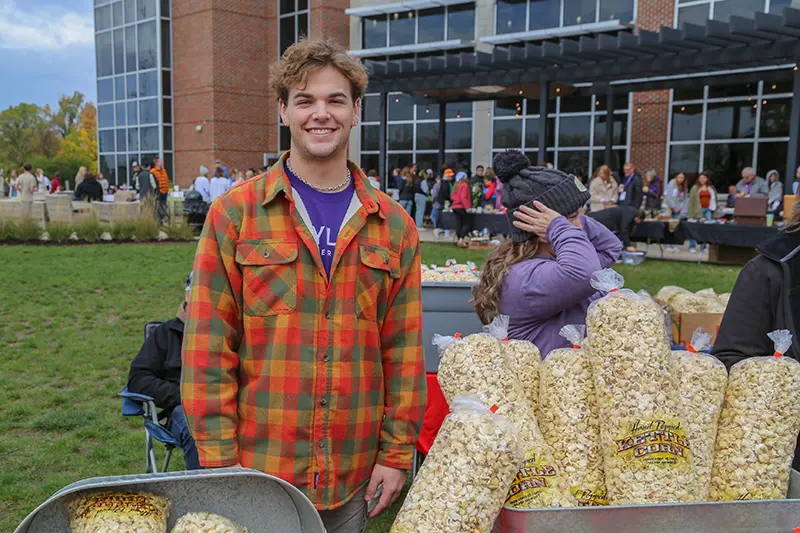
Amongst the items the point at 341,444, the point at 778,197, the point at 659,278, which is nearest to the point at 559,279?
the point at 341,444

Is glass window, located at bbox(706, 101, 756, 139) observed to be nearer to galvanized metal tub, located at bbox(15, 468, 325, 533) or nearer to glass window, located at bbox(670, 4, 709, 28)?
glass window, located at bbox(670, 4, 709, 28)

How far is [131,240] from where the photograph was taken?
16.9 metres

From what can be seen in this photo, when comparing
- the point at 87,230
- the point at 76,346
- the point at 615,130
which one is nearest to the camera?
the point at 76,346

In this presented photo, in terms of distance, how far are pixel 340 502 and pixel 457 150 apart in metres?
24.6

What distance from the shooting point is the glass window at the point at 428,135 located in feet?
87.0

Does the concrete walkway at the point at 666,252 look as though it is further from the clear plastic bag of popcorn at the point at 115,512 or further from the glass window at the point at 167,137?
the glass window at the point at 167,137

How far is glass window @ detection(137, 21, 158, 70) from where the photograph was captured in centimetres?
3127

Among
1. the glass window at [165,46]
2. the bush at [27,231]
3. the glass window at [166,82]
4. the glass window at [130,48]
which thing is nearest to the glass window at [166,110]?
the glass window at [166,82]

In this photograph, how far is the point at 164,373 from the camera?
4070mm

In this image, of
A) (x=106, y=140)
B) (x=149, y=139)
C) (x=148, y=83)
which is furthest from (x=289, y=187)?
(x=106, y=140)

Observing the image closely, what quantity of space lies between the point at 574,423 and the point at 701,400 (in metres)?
0.34

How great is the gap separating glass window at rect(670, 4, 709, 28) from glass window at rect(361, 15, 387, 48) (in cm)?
1163

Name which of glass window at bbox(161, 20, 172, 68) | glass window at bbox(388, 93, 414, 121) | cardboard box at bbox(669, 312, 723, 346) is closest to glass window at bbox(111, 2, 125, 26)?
glass window at bbox(161, 20, 172, 68)

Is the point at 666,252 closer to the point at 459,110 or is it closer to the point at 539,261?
the point at 459,110
